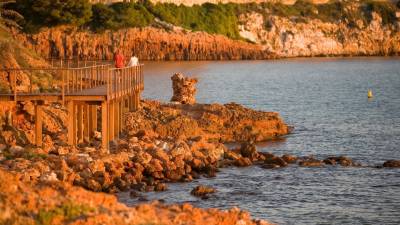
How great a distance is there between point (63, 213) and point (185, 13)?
390ft

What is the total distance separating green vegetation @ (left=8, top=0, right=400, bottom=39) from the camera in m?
92.5

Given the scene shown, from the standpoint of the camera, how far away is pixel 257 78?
98062 millimetres

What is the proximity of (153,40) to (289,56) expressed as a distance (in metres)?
40.8

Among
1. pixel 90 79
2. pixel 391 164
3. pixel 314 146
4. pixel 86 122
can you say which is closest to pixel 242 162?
pixel 391 164

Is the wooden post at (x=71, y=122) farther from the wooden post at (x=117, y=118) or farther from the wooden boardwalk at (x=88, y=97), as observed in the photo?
the wooden post at (x=117, y=118)

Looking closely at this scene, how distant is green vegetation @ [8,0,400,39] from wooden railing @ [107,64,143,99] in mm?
45556

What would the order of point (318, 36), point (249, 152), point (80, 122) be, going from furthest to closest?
point (318, 36) < point (249, 152) < point (80, 122)

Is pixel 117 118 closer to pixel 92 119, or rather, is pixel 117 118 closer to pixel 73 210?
pixel 92 119

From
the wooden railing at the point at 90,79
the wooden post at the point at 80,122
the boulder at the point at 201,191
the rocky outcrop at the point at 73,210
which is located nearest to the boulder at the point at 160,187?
the boulder at the point at 201,191

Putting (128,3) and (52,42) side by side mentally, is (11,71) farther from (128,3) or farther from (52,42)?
(128,3)

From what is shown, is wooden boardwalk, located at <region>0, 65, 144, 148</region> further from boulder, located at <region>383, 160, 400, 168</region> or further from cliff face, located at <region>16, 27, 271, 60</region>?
cliff face, located at <region>16, 27, 271, 60</region>

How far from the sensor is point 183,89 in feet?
165

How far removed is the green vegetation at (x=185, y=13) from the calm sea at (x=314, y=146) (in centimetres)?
883

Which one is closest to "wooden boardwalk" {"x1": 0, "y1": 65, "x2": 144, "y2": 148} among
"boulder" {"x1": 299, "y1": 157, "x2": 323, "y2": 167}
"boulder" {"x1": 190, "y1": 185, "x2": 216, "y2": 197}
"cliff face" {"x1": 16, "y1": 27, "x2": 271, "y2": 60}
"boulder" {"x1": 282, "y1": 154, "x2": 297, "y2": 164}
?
"boulder" {"x1": 190, "y1": 185, "x2": 216, "y2": 197}
